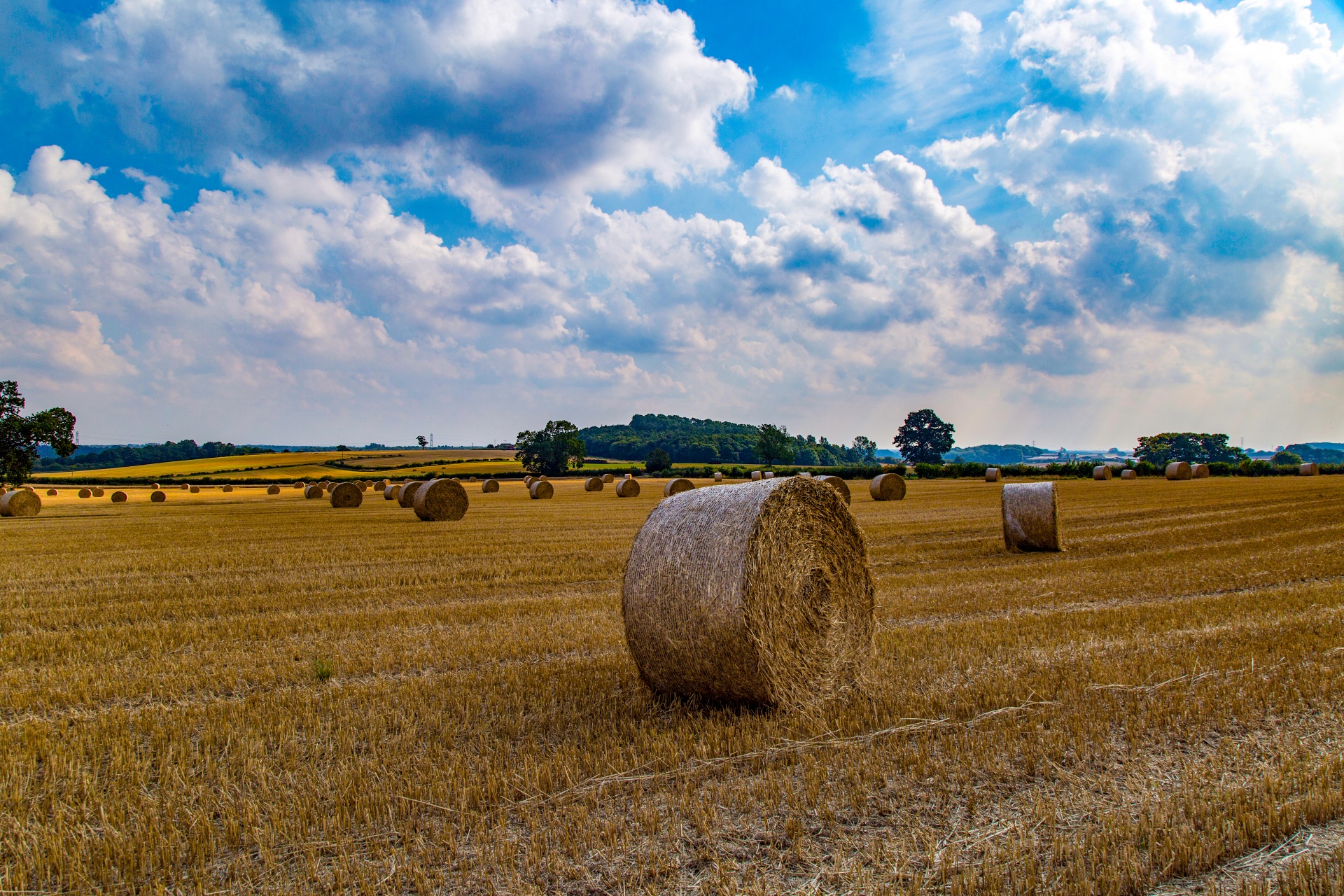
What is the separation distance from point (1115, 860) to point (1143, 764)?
1405mm

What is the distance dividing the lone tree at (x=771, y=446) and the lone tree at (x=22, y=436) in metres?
77.4

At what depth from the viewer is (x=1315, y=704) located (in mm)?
5391

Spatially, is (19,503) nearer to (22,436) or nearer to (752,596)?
(22,436)

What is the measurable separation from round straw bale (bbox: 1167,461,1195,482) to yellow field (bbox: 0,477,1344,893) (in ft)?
135

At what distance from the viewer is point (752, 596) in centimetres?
577

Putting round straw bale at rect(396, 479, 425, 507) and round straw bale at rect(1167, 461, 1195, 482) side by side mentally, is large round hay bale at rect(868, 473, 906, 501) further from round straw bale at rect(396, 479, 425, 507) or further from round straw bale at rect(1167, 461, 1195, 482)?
round straw bale at rect(1167, 461, 1195, 482)

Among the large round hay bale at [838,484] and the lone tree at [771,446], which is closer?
the large round hay bale at [838,484]

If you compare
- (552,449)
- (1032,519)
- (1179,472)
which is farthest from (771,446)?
(1032,519)

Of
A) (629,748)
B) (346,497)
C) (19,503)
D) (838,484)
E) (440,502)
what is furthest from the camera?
(346,497)

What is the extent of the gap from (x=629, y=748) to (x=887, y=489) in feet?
104

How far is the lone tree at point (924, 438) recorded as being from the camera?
12469 cm

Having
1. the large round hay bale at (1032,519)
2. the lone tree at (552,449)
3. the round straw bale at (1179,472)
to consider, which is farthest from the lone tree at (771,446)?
the large round hay bale at (1032,519)

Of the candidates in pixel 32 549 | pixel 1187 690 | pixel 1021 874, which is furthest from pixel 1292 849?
pixel 32 549

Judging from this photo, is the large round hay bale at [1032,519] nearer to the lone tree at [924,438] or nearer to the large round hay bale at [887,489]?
the large round hay bale at [887,489]
